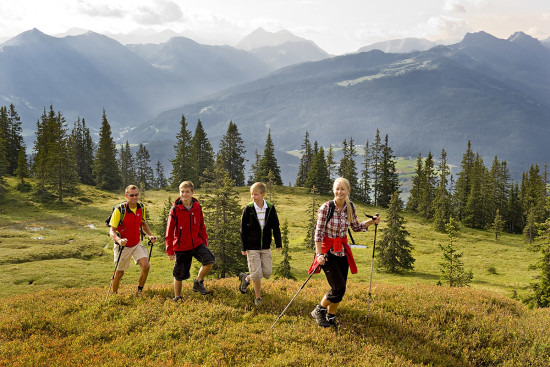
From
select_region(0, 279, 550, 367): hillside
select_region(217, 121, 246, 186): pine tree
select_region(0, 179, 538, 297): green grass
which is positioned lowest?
select_region(0, 179, 538, 297): green grass

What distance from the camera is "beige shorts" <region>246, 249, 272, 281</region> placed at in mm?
8836

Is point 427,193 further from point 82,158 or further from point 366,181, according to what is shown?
point 82,158

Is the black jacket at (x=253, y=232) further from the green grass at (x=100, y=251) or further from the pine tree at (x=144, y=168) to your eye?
the pine tree at (x=144, y=168)

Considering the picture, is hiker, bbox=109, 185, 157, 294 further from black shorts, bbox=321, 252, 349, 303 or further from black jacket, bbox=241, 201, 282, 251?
black shorts, bbox=321, 252, 349, 303

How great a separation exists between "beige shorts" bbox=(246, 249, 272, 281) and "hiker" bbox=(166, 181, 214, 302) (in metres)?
1.30

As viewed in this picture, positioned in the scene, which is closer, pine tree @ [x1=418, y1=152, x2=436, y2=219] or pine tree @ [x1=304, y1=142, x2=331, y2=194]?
pine tree @ [x1=418, y1=152, x2=436, y2=219]

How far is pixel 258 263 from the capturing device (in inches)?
349

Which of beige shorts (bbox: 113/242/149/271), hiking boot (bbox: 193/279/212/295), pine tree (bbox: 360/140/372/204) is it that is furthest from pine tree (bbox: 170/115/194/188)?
hiking boot (bbox: 193/279/212/295)

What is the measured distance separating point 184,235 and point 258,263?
7.75 feet

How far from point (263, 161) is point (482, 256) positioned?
170ft

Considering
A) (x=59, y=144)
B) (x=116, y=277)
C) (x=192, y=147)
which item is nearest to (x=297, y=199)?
(x=192, y=147)

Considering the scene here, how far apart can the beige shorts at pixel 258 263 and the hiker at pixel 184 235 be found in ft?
4.25

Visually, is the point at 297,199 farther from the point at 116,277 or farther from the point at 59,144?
the point at 116,277

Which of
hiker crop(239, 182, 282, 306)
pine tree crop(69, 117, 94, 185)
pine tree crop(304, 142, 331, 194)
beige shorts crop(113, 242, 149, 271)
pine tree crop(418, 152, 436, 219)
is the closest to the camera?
hiker crop(239, 182, 282, 306)
